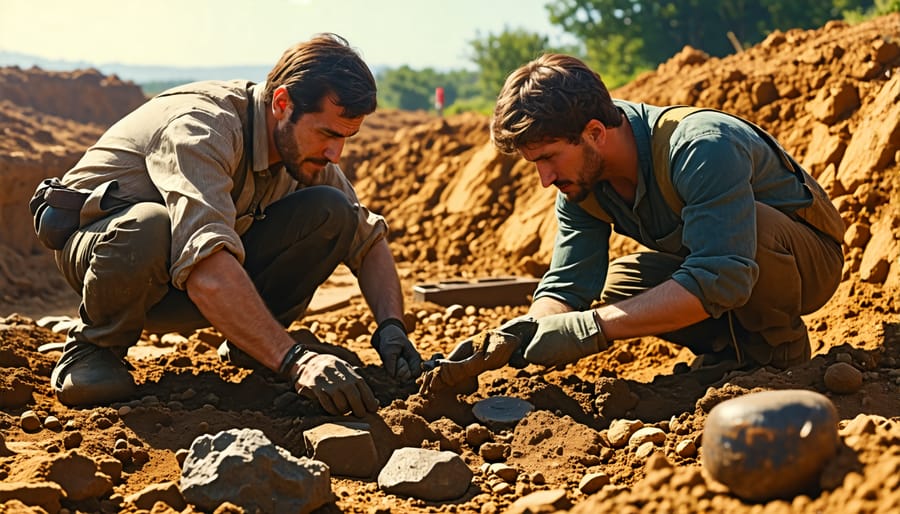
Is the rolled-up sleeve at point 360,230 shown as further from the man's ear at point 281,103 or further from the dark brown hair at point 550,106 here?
the dark brown hair at point 550,106

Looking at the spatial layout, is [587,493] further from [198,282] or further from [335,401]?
[198,282]

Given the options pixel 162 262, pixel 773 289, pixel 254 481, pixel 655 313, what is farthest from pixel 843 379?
pixel 162 262

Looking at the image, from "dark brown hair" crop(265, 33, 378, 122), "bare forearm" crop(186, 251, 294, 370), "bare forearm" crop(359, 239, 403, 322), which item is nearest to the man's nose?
"dark brown hair" crop(265, 33, 378, 122)

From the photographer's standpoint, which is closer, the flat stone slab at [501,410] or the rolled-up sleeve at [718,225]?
the rolled-up sleeve at [718,225]

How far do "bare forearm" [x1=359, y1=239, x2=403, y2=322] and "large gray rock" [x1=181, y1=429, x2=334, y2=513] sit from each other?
1.60 meters

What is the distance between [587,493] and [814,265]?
5.16 ft

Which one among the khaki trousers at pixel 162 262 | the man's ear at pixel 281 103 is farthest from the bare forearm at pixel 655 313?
the man's ear at pixel 281 103

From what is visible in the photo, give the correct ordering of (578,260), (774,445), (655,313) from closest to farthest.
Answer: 1. (774,445)
2. (655,313)
3. (578,260)

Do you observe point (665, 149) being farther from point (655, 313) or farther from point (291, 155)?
point (291, 155)

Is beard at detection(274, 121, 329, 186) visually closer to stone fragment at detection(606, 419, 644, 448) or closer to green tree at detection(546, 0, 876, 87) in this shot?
stone fragment at detection(606, 419, 644, 448)

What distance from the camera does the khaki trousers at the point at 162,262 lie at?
11.3ft

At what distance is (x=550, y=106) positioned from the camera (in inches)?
135

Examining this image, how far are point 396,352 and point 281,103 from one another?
1.07 m

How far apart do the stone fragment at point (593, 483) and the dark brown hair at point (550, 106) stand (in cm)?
129
